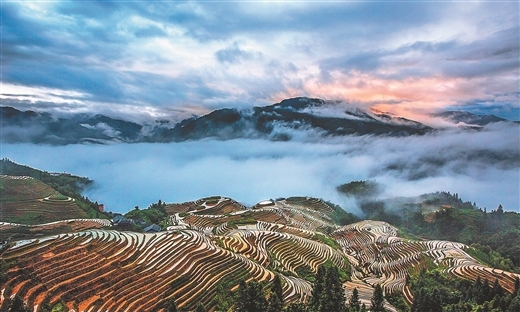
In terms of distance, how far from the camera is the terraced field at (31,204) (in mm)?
63531

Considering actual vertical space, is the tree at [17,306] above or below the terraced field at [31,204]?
above

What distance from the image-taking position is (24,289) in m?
19.4

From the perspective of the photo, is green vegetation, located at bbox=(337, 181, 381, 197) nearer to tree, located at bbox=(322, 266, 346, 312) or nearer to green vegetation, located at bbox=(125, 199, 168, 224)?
green vegetation, located at bbox=(125, 199, 168, 224)

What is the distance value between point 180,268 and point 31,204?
55.3 meters

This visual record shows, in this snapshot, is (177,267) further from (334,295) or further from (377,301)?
(377,301)

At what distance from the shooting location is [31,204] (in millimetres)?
68125

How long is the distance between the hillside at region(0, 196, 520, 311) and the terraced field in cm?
3446

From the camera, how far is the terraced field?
63531 mm

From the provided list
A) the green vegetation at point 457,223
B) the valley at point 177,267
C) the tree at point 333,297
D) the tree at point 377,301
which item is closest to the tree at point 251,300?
the valley at point 177,267

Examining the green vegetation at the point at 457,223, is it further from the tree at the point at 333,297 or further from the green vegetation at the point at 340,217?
the tree at the point at 333,297

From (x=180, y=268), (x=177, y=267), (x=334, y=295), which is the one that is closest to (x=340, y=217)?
(x=334, y=295)

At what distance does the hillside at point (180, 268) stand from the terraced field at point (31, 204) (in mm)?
34461

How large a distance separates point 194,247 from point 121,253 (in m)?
8.19

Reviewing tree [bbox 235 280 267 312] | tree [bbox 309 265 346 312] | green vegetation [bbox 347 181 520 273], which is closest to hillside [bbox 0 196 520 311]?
tree [bbox 235 280 267 312]
